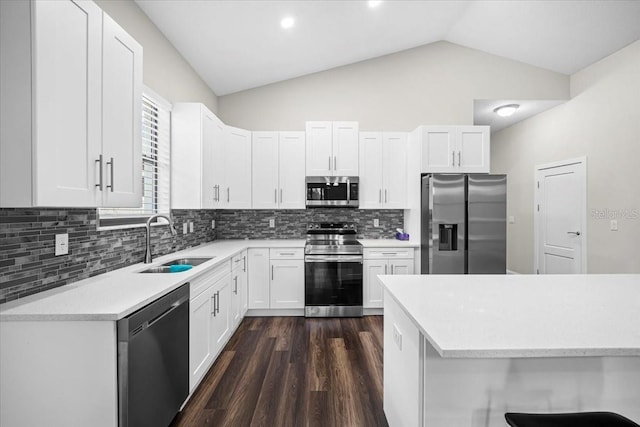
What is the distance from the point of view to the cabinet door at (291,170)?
4.20m

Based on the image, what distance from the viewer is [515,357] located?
995 mm

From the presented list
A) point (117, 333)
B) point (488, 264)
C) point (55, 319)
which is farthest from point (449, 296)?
point (488, 264)

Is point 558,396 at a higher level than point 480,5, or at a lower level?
lower

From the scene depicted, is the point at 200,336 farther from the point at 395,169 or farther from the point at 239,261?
the point at 395,169

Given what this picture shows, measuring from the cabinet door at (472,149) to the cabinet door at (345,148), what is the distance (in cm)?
128

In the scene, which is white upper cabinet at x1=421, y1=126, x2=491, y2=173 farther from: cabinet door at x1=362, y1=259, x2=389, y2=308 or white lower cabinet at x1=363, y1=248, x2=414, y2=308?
cabinet door at x1=362, y1=259, x2=389, y2=308

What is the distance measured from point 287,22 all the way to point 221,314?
9.64ft

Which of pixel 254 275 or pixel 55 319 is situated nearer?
pixel 55 319

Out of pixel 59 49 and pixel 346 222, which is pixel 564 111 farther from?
pixel 59 49

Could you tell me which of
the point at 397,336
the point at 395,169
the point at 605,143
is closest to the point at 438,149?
the point at 395,169

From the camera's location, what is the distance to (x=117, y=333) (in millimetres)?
1372

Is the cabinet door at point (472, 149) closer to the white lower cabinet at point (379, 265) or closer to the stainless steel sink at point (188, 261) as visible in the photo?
the white lower cabinet at point (379, 265)

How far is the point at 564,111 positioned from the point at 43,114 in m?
5.84

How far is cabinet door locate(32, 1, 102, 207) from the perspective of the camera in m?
1.28
